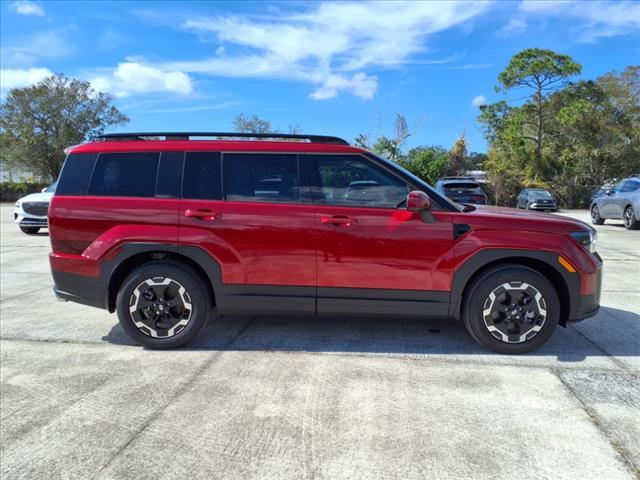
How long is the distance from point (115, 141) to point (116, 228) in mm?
837

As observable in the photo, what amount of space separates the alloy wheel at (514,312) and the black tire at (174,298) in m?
2.44

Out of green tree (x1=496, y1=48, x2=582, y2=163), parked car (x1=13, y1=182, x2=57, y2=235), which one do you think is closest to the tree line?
green tree (x1=496, y1=48, x2=582, y2=163)

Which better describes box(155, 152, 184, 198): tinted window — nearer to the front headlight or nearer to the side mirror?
the side mirror

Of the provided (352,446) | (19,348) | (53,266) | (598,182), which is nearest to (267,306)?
(352,446)

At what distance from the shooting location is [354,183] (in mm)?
4215

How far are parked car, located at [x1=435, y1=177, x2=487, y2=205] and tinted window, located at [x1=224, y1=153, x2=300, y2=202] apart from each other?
36.4 feet

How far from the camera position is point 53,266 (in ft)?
14.8

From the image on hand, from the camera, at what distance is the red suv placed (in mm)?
4090

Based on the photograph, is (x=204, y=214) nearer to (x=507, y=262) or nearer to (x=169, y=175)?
(x=169, y=175)

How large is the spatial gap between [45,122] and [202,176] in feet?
148

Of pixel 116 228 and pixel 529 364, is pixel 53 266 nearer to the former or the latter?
pixel 116 228

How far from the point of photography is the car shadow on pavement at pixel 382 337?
171 inches

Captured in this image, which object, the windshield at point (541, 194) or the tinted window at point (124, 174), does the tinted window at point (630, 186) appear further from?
the tinted window at point (124, 174)

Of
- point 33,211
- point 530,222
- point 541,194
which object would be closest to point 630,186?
point 541,194
